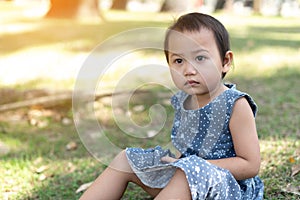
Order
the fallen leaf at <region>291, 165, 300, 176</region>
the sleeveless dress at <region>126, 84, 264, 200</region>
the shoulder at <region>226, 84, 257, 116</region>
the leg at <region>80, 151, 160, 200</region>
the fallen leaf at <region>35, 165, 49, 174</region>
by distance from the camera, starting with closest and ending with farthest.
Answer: the sleeveless dress at <region>126, 84, 264, 200</region> → the shoulder at <region>226, 84, 257, 116</region> → the leg at <region>80, 151, 160, 200</region> → the fallen leaf at <region>291, 165, 300, 176</region> → the fallen leaf at <region>35, 165, 49, 174</region>

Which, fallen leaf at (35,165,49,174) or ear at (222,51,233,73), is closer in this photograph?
ear at (222,51,233,73)

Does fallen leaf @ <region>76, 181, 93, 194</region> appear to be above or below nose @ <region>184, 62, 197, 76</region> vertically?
below

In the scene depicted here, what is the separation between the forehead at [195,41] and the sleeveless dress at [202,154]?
21cm

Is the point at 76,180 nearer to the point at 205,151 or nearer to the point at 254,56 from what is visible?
the point at 205,151

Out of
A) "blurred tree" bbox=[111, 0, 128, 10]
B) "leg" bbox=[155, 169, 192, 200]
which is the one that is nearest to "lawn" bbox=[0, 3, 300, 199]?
"leg" bbox=[155, 169, 192, 200]

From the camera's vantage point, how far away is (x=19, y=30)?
9797mm

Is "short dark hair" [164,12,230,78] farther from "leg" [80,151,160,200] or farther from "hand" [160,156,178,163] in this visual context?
"leg" [80,151,160,200]

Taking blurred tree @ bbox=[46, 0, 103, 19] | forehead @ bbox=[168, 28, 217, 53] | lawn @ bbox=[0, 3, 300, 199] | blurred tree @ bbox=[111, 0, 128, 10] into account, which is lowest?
blurred tree @ bbox=[111, 0, 128, 10]

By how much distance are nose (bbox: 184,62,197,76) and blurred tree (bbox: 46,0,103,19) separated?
983 cm

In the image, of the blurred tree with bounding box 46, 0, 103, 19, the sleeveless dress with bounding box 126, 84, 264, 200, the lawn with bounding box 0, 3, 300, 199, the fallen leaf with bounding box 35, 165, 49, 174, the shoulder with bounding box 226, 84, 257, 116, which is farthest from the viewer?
the blurred tree with bounding box 46, 0, 103, 19

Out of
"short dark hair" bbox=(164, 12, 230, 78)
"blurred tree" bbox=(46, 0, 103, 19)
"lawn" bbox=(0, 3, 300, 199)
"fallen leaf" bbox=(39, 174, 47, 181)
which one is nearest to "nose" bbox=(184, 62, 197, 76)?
"short dark hair" bbox=(164, 12, 230, 78)

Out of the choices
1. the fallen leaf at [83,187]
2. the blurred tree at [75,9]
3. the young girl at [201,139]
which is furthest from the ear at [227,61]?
the blurred tree at [75,9]

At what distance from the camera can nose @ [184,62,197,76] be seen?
2.01 m

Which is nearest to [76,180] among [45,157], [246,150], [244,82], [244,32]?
[45,157]
